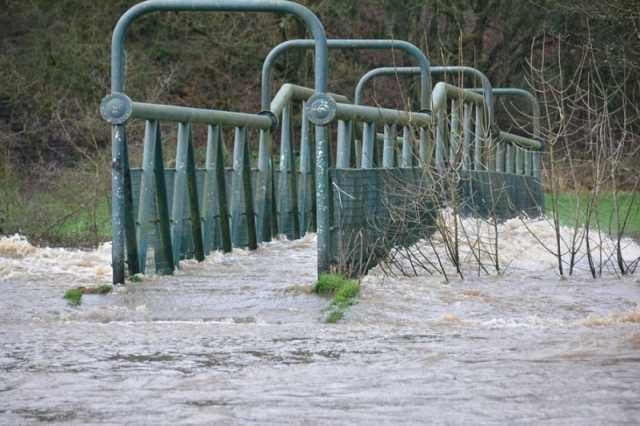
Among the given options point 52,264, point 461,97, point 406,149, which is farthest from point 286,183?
point 461,97

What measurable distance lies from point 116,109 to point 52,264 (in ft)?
9.25

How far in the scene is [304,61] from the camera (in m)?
31.2

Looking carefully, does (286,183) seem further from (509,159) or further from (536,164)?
(536,164)

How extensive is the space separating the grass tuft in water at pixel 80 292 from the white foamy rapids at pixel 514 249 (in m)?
2.55

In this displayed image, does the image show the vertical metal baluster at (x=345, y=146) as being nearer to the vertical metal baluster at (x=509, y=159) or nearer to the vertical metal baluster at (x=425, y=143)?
the vertical metal baluster at (x=425, y=143)

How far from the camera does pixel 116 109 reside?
964 cm

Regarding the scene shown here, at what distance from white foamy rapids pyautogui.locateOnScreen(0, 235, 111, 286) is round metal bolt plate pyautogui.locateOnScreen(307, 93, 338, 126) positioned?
204 cm

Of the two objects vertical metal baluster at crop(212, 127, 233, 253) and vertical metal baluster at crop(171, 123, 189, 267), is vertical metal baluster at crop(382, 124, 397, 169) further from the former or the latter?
vertical metal baluster at crop(171, 123, 189, 267)

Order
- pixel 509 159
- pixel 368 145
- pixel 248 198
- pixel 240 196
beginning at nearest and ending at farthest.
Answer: pixel 368 145
pixel 240 196
pixel 248 198
pixel 509 159

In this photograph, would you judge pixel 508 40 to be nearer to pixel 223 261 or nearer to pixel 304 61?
pixel 304 61

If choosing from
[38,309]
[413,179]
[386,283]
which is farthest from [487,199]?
[38,309]

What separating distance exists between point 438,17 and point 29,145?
10.1 metres

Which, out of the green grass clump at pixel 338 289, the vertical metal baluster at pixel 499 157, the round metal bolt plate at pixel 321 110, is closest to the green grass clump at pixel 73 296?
the green grass clump at pixel 338 289

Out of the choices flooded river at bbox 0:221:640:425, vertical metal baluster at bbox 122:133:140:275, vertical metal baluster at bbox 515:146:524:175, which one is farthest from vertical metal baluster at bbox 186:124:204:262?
vertical metal baluster at bbox 515:146:524:175
